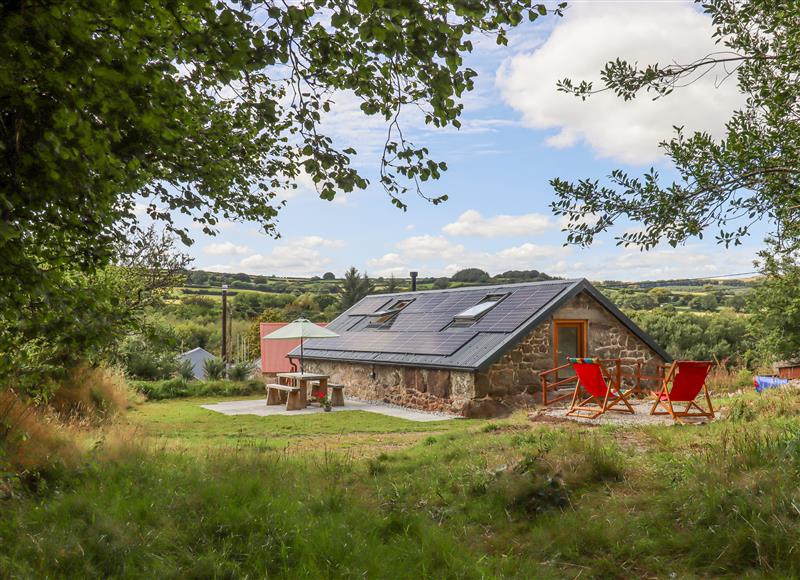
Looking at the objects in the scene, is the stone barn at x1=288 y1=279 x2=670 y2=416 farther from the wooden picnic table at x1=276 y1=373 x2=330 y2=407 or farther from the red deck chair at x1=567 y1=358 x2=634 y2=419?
the red deck chair at x1=567 y1=358 x2=634 y2=419

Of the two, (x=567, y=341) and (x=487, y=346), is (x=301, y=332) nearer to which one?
(x=487, y=346)

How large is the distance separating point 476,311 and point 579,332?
2761mm

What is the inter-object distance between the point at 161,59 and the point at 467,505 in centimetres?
414

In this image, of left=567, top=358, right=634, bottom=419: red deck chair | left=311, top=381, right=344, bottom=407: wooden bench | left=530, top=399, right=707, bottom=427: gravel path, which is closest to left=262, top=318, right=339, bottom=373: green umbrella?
left=311, top=381, right=344, bottom=407: wooden bench

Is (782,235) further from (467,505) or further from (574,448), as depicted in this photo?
(467,505)

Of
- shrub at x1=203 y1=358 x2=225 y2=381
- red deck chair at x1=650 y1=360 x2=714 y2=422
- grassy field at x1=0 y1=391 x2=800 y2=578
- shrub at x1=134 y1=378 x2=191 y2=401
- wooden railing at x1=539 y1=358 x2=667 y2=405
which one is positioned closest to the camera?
grassy field at x1=0 y1=391 x2=800 y2=578

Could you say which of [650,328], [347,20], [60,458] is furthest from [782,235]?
[650,328]

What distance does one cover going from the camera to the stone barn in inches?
577

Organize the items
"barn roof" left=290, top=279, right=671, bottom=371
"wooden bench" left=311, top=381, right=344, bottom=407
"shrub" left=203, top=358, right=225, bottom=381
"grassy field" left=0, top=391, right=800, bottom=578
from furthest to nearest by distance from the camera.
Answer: "shrub" left=203, top=358, right=225, bottom=381
"wooden bench" left=311, top=381, right=344, bottom=407
"barn roof" left=290, top=279, right=671, bottom=371
"grassy field" left=0, top=391, right=800, bottom=578

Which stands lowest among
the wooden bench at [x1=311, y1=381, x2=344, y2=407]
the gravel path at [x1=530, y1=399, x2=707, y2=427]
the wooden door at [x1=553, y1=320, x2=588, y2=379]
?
the wooden bench at [x1=311, y1=381, x2=344, y2=407]

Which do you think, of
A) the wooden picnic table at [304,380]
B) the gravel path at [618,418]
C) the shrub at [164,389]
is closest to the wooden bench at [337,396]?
A: the wooden picnic table at [304,380]

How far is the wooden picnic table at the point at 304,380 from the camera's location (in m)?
16.1

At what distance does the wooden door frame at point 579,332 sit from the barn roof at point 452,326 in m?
0.56

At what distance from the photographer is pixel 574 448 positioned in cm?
612
